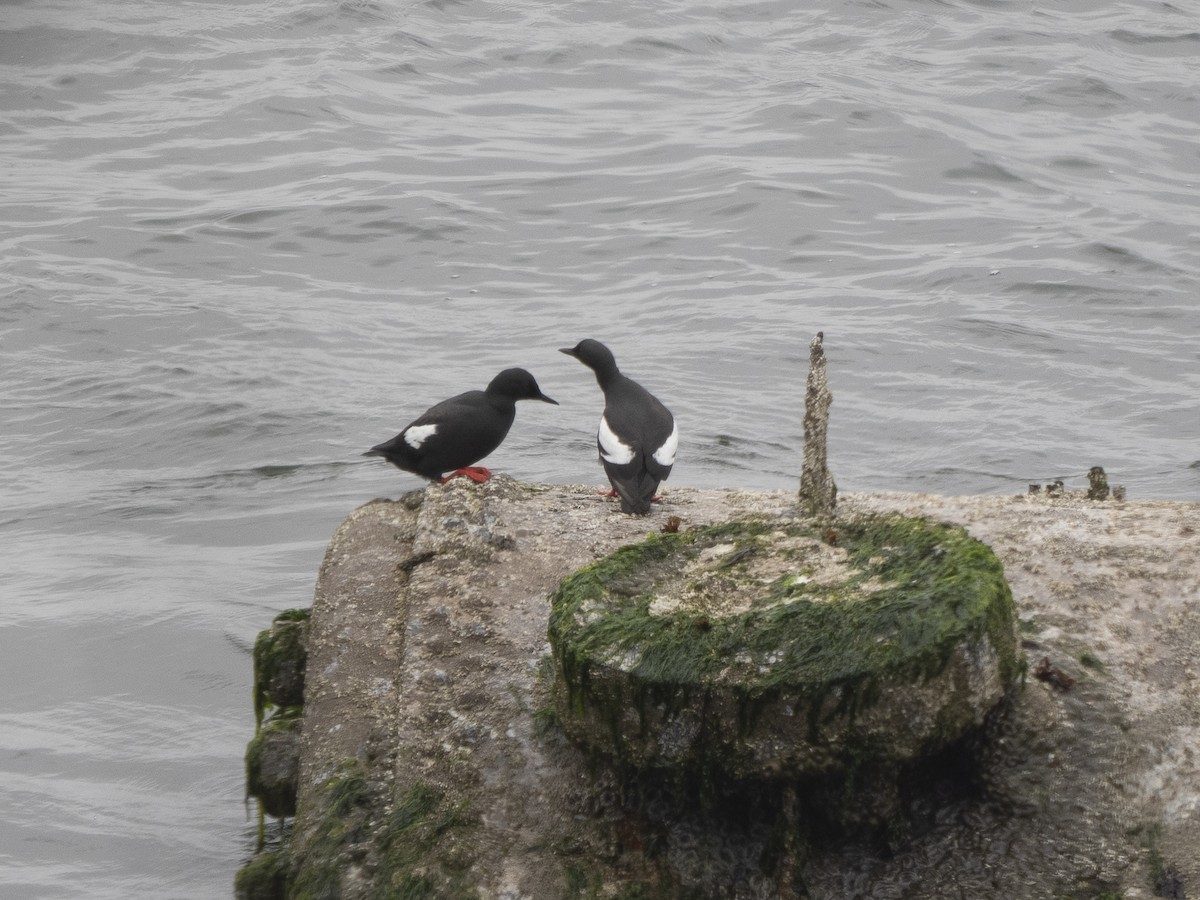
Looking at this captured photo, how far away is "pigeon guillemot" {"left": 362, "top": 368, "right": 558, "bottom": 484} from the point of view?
7.11m

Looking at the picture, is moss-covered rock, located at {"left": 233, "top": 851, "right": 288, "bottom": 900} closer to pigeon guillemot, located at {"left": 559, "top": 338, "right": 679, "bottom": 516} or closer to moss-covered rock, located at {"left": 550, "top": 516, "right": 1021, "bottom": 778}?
moss-covered rock, located at {"left": 550, "top": 516, "right": 1021, "bottom": 778}

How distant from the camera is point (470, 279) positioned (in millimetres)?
14680

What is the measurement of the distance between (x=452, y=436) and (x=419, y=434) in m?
0.17

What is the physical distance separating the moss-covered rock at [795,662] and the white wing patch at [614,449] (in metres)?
2.20

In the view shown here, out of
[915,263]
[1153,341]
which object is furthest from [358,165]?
[1153,341]

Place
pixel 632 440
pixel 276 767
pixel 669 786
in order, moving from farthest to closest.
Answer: pixel 632 440 < pixel 276 767 < pixel 669 786

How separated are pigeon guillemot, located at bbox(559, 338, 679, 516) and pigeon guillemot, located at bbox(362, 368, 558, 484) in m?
0.60

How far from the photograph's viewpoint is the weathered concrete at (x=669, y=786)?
143 inches

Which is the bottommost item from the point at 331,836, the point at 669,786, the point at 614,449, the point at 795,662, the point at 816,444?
the point at 331,836

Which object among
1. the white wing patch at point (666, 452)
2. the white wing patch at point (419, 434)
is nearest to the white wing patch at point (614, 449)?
the white wing patch at point (666, 452)

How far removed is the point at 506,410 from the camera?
745cm

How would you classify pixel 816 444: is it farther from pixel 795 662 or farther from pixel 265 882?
pixel 265 882

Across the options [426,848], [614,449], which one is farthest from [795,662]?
[614,449]

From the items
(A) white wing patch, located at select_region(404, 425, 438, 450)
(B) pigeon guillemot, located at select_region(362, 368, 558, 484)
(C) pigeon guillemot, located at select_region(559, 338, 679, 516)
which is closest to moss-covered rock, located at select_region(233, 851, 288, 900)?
(C) pigeon guillemot, located at select_region(559, 338, 679, 516)
